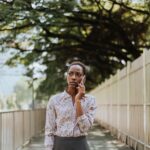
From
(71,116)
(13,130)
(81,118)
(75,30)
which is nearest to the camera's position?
(81,118)

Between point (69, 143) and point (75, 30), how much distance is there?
26.2m

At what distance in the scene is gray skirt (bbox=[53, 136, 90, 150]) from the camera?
441cm

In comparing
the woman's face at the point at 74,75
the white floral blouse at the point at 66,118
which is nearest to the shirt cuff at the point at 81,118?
the white floral blouse at the point at 66,118

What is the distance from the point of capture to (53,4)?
1955cm

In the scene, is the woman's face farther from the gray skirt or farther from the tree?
the tree

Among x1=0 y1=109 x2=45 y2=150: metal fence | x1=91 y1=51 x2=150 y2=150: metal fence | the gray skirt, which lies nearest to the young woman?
the gray skirt

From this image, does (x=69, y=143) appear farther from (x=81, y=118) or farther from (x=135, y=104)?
(x=135, y=104)

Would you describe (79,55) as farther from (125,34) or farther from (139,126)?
(139,126)

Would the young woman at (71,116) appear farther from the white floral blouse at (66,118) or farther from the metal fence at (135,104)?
A: the metal fence at (135,104)

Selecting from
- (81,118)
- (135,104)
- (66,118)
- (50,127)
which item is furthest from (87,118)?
(135,104)

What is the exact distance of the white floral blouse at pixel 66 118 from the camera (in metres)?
4.40

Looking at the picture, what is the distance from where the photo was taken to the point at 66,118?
443cm

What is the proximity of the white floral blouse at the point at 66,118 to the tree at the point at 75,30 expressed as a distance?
15.1 metres

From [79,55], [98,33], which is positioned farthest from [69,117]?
[79,55]
